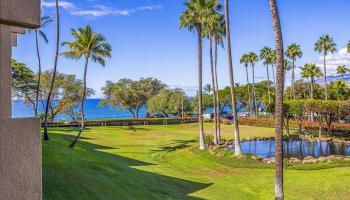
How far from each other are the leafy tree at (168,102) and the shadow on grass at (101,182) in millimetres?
51170

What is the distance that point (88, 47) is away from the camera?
25.6m

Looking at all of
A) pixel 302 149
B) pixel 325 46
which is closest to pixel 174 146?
pixel 302 149

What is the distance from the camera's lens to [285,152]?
28.6 meters

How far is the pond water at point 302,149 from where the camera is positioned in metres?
27.2

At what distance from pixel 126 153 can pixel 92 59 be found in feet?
27.7

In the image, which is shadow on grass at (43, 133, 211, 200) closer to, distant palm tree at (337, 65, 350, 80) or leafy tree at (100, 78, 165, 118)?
leafy tree at (100, 78, 165, 118)

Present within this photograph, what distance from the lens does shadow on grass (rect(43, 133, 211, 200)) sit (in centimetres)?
1180

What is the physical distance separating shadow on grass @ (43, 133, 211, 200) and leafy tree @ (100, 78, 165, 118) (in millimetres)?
53668

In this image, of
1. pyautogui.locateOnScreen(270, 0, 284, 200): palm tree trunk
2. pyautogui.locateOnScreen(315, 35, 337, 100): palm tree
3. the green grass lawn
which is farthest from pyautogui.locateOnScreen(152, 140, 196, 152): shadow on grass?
pyautogui.locateOnScreen(315, 35, 337, 100): palm tree

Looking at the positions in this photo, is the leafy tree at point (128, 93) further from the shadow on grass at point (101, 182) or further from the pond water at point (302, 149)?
the shadow on grass at point (101, 182)

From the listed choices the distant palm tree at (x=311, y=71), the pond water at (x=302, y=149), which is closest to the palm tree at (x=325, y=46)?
the distant palm tree at (x=311, y=71)

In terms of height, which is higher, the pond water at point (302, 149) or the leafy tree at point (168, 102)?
the leafy tree at point (168, 102)

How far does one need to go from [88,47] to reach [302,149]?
21.9 m

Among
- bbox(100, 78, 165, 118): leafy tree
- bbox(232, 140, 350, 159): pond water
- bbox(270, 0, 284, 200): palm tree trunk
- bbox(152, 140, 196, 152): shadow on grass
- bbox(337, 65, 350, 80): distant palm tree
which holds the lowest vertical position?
bbox(232, 140, 350, 159): pond water
